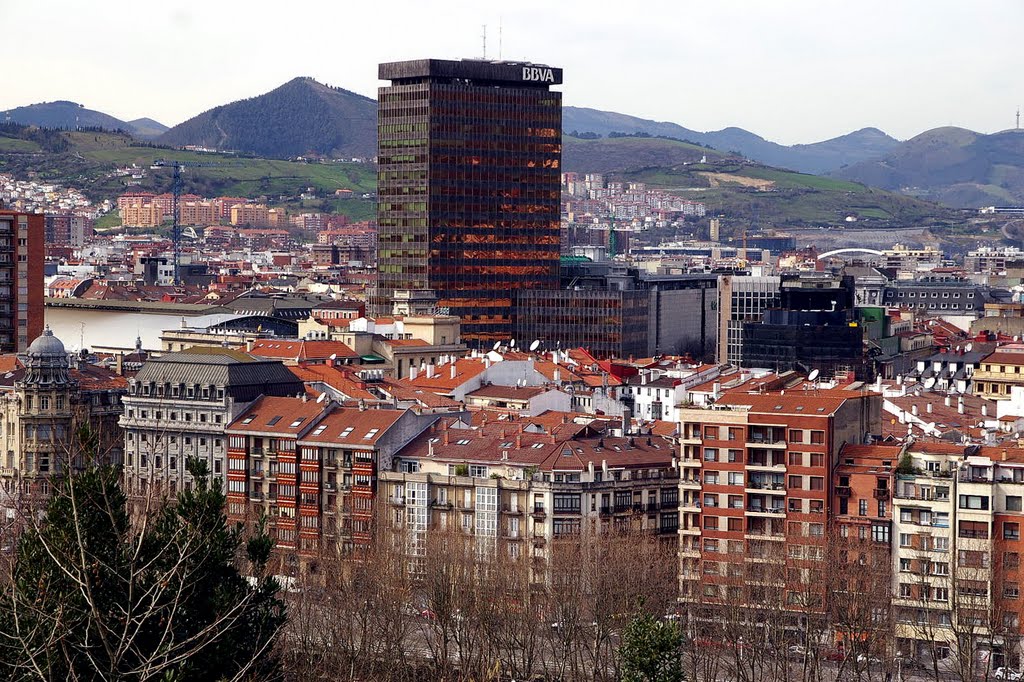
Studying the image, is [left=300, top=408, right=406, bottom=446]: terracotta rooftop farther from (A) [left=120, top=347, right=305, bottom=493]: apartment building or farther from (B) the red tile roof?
(B) the red tile roof

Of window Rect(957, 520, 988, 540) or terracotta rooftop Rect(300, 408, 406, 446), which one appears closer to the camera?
window Rect(957, 520, 988, 540)

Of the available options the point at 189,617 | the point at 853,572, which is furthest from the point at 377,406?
the point at 189,617

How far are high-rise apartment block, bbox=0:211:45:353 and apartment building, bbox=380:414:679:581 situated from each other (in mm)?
49188

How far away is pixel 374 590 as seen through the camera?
90.4m

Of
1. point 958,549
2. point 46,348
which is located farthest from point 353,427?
point 958,549

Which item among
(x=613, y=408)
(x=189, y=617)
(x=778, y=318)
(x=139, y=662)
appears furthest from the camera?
(x=778, y=318)

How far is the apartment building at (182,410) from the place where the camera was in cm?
11212

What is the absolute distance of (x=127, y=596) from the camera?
54.3 metres

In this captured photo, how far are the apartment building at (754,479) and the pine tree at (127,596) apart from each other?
1143 inches

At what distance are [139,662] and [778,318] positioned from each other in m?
122

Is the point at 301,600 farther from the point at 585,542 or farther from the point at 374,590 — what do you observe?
the point at 585,542

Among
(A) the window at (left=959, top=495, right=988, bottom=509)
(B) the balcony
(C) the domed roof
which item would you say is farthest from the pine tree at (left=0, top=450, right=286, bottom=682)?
(C) the domed roof

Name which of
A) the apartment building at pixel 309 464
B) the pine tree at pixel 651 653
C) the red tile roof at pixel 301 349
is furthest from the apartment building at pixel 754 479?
the red tile roof at pixel 301 349

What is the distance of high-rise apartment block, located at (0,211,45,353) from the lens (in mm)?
147000
